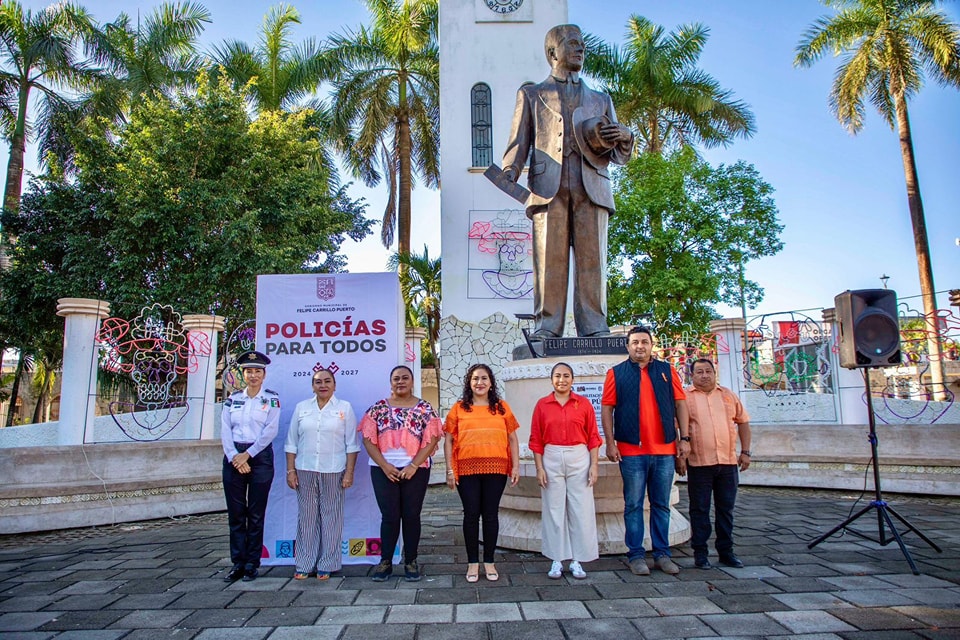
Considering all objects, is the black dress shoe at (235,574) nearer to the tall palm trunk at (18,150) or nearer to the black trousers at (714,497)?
the black trousers at (714,497)

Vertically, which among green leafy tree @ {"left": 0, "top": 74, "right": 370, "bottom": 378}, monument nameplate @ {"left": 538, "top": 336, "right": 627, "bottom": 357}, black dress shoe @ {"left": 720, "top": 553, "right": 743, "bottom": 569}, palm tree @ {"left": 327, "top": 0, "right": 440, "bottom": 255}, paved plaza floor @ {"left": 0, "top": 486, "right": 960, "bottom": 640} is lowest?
paved plaza floor @ {"left": 0, "top": 486, "right": 960, "bottom": 640}

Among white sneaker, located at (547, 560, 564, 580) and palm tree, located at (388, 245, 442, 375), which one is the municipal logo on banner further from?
palm tree, located at (388, 245, 442, 375)

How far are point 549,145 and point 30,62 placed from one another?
60.5 ft

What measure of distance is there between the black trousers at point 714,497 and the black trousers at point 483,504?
1419 millimetres

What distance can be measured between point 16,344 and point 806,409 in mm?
16627

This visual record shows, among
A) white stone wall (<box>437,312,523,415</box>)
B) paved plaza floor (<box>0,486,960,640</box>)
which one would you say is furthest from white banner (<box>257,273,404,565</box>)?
white stone wall (<box>437,312,523,415</box>)

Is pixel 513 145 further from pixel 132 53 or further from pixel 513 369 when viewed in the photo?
pixel 132 53

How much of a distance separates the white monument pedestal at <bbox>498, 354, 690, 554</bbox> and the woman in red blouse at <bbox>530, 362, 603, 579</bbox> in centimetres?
63

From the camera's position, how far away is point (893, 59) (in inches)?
715

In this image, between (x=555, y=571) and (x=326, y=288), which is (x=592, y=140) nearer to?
(x=326, y=288)

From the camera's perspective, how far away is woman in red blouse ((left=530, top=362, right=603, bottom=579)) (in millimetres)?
4227

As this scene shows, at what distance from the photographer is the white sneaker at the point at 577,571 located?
4.12 meters

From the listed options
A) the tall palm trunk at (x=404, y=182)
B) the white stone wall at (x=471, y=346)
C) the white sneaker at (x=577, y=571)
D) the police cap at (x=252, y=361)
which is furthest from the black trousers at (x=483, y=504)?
the tall palm trunk at (x=404, y=182)

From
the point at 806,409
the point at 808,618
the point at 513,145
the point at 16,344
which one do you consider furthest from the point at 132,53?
the point at 808,618
